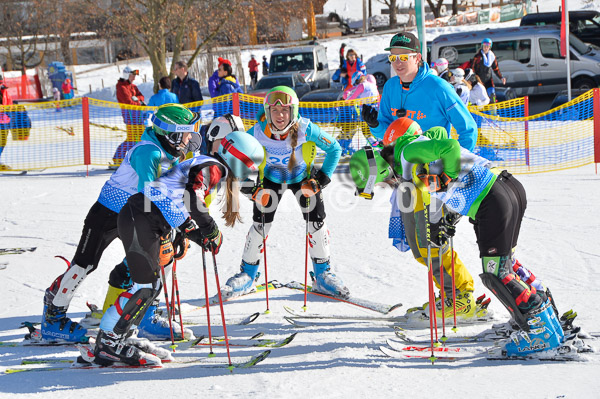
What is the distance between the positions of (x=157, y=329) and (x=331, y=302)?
1547 millimetres

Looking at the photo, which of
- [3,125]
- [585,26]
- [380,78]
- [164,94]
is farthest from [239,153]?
[585,26]

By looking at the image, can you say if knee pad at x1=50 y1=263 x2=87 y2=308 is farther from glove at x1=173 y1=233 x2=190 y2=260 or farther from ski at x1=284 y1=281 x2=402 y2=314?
ski at x1=284 y1=281 x2=402 y2=314

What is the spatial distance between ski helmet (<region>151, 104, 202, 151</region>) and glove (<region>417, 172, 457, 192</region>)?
1552mm

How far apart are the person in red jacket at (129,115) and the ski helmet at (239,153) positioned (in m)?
7.97

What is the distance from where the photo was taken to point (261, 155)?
4902mm

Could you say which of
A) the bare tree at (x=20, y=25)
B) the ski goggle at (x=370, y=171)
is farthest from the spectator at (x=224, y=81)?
the bare tree at (x=20, y=25)

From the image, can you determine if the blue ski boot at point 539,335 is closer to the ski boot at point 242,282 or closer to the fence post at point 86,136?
the ski boot at point 242,282

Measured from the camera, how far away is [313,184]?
572cm

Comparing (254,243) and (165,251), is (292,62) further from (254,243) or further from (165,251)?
(165,251)

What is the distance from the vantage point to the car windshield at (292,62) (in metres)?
20.9

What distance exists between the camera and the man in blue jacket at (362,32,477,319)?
5043 millimetres

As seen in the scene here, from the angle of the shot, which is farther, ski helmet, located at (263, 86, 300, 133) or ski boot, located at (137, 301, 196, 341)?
ski helmet, located at (263, 86, 300, 133)

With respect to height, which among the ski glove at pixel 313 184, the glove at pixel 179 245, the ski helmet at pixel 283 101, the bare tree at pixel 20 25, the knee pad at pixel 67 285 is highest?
the bare tree at pixel 20 25

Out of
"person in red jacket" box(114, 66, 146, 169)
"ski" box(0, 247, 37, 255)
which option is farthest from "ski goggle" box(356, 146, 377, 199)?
"person in red jacket" box(114, 66, 146, 169)
